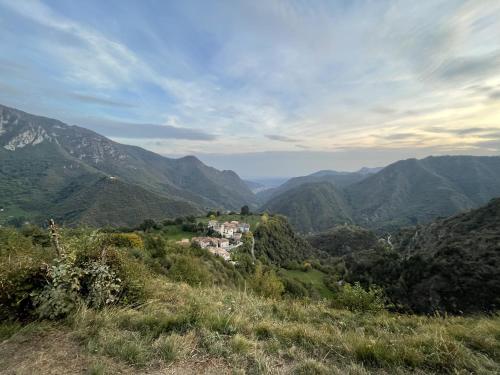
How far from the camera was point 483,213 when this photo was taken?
65625 millimetres

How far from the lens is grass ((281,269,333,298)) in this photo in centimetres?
5063

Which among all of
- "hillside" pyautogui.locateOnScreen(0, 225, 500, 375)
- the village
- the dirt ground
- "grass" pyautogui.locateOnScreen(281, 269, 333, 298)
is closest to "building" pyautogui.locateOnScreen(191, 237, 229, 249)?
the village

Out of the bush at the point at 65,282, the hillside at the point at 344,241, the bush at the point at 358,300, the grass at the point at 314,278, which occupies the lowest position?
the hillside at the point at 344,241

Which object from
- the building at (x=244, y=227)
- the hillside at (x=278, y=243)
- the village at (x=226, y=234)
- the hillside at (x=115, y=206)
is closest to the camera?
the village at (x=226, y=234)

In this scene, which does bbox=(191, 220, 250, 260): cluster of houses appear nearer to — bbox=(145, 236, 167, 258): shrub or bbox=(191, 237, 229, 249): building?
bbox=(191, 237, 229, 249): building

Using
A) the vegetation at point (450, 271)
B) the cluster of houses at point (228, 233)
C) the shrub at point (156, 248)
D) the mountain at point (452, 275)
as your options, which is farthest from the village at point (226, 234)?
the shrub at point (156, 248)

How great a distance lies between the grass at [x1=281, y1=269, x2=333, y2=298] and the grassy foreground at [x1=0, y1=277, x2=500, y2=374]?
4849 cm

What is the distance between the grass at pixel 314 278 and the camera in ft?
166

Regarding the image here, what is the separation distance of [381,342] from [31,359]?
4715 mm

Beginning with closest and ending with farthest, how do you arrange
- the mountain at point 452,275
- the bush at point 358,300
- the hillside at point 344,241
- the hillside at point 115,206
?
the bush at point 358,300 → the mountain at point 452,275 → the hillside at point 344,241 → the hillside at point 115,206

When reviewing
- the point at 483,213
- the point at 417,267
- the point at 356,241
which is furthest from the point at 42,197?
the point at 483,213

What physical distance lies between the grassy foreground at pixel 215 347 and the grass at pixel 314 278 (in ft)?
159

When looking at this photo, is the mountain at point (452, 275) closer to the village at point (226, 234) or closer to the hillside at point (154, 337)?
the hillside at point (154, 337)

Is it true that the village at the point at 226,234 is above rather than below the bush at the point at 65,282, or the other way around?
below
